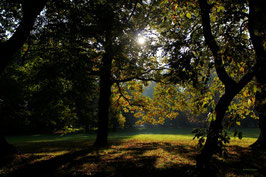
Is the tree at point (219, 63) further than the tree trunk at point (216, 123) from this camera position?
No

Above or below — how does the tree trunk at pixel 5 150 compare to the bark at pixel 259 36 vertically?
below

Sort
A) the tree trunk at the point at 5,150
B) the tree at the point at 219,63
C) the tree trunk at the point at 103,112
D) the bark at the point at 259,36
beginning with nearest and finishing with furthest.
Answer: the bark at the point at 259,36 < the tree at the point at 219,63 < the tree trunk at the point at 5,150 < the tree trunk at the point at 103,112

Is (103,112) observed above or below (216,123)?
above

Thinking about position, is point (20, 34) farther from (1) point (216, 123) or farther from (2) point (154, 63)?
(2) point (154, 63)

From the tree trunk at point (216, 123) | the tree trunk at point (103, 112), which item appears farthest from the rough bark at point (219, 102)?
the tree trunk at point (103, 112)

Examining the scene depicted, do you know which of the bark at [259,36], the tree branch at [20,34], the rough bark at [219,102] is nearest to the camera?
the bark at [259,36]

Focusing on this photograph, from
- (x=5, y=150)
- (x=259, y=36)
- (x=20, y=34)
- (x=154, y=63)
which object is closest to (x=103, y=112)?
(x=154, y=63)

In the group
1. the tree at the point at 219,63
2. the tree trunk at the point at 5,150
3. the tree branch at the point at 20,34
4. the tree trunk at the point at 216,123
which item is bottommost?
the tree trunk at the point at 5,150

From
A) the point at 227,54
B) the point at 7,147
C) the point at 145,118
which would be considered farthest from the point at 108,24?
the point at 145,118

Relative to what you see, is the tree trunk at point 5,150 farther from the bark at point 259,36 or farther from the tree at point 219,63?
the bark at point 259,36

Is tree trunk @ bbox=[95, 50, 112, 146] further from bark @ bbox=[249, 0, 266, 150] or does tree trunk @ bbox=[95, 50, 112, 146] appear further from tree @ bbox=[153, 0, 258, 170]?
bark @ bbox=[249, 0, 266, 150]

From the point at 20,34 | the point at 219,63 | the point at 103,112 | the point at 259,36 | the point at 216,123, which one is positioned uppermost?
the point at 20,34

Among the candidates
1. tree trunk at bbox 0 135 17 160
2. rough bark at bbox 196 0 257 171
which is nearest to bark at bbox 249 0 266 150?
rough bark at bbox 196 0 257 171

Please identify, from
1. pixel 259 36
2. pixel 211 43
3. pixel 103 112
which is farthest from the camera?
pixel 103 112
